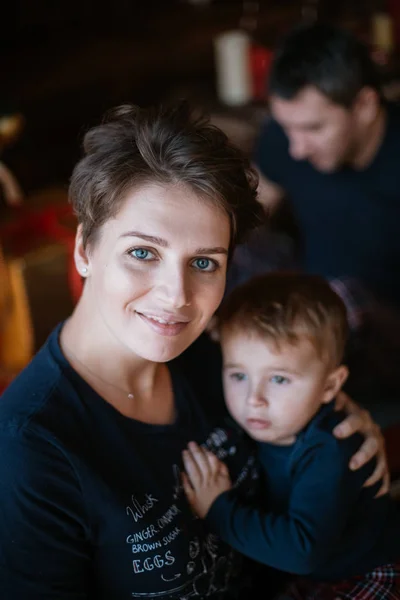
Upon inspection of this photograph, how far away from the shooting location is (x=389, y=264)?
2467mm

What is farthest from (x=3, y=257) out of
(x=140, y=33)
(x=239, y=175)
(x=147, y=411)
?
(x=140, y=33)

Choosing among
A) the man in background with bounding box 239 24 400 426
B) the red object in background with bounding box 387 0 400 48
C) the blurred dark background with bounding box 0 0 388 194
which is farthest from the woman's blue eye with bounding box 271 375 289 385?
the red object in background with bounding box 387 0 400 48

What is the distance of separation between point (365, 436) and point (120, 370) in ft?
1.61

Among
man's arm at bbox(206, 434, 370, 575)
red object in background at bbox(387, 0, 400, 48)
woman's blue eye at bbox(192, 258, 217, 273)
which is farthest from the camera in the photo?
red object in background at bbox(387, 0, 400, 48)

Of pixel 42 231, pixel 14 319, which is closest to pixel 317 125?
pixel 42 231

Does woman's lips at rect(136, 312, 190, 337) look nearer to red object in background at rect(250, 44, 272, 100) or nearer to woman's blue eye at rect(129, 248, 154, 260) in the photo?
woman's blue eye at rect(129, 248, 154, 260)

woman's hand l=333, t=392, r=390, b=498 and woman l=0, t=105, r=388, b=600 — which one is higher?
woman l=0, t=105, r=388, b=600

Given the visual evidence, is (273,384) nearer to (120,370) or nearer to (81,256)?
(120,370)

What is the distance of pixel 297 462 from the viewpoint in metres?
1.33

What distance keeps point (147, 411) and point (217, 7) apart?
326cm

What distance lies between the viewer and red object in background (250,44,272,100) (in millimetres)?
3344

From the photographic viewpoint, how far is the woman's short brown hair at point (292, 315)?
130 centimetres

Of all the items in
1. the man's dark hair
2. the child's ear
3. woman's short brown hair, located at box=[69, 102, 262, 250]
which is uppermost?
woman's short brown hair, located at box=[69, 102, 262, 250]

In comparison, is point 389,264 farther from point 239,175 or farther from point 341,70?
point 239,175
